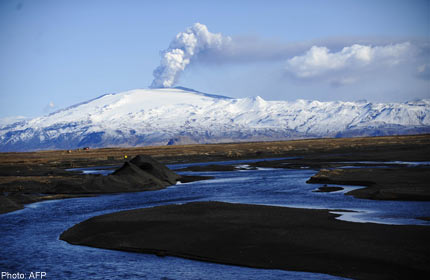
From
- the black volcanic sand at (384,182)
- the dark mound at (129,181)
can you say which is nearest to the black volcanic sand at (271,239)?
the black volcanic sand at (384,182)

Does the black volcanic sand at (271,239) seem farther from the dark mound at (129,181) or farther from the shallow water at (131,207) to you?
the dark mound at (129,181)

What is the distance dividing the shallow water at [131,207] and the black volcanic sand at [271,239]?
1.12 metres

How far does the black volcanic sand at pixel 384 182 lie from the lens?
43094mm

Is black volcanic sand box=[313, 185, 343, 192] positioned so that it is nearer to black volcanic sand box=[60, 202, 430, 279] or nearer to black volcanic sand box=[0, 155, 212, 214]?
black volcanic sand box=[60, 202, 430, 279]

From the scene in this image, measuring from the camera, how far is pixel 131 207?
4472 cm

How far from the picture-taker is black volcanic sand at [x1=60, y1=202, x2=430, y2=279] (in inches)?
893

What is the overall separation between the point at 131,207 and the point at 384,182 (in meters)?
26.1

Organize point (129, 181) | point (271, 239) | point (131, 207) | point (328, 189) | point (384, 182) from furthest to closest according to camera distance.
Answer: point (129, 181), point (384, 182), point (328, 189), point (131, 207), point (271, 239)

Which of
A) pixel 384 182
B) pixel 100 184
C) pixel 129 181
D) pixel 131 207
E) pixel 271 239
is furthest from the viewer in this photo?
pixel 129 181

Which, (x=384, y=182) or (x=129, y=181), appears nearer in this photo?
(x=384, y=182)

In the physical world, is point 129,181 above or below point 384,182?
above

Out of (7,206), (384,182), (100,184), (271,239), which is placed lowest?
(271,239)

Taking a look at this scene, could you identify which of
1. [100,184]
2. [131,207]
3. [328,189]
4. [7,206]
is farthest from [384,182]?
[7,206]

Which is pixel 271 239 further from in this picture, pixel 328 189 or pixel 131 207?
pixel 328 189
